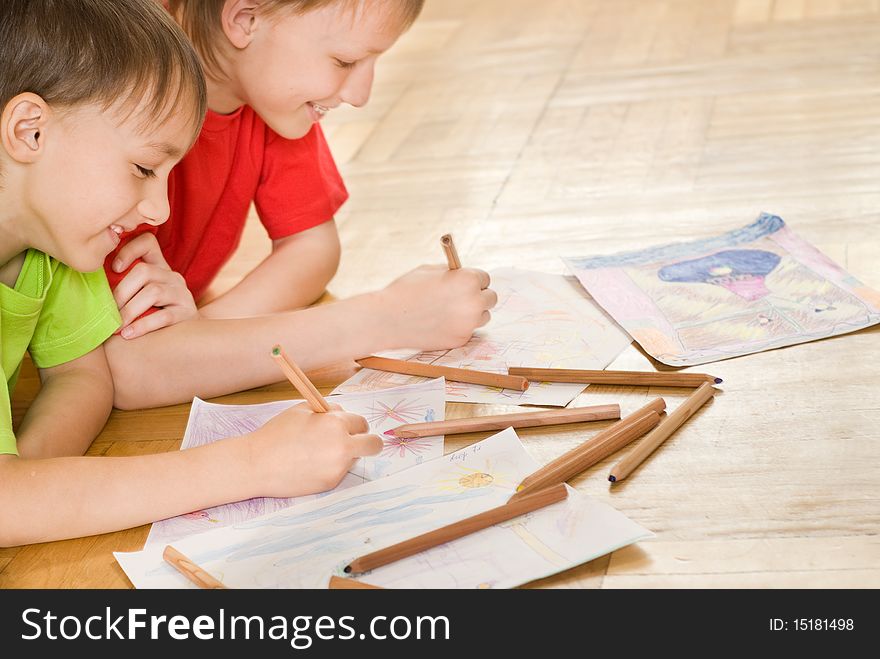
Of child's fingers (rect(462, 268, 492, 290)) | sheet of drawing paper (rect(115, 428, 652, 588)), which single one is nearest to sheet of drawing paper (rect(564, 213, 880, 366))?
child's fingers (rect(462, 268, 492, 290))

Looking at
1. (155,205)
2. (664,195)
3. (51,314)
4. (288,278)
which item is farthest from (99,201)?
(664,195)

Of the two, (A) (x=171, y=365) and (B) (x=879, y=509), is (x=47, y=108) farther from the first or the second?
(B) (x=879, y=509)

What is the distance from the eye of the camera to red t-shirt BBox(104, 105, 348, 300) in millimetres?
1205

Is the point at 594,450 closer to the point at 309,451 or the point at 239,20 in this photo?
the point at 309,451

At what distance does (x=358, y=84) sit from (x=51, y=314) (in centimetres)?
37

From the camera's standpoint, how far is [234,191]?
125 cm

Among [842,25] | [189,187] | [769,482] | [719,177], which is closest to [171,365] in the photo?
[189,187]

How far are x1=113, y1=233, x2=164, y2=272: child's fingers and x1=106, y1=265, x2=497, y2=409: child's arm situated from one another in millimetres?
76

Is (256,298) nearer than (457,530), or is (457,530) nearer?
(457,530)

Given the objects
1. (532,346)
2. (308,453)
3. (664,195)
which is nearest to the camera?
(308,453)

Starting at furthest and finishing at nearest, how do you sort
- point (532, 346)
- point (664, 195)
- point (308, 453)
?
1. point (664, 195)
2. point (532, 346)
3. point (308, 453)

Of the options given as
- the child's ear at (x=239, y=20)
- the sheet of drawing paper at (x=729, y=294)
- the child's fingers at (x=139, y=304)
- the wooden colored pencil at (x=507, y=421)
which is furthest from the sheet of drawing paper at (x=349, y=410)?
the child's ear at (x=239, y=20)

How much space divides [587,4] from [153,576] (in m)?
2.28

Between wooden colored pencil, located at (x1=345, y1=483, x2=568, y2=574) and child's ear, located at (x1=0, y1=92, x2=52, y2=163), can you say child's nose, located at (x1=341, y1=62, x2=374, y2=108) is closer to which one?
child's ear, located at (x1=0, y1=92, x2=52, y2=163)
